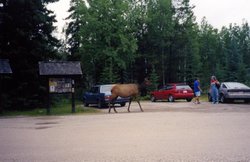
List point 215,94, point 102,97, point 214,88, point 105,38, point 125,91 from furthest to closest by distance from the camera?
point 105,38 → point 102,97 → point 215,94 → point 214,88 → point 125,91

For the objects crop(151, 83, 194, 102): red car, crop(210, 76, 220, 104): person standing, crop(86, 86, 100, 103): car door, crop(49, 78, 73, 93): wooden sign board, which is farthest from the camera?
crop(151, 83, 194, 102): red car

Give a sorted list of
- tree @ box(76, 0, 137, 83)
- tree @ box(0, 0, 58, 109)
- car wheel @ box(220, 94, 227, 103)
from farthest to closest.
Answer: tree @ box(76, 0, 137, 83)
car wheel @ box(220, 94, 227, 103)
tree @ box(0, 0, 58, 109)

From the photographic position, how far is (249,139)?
11.0 m

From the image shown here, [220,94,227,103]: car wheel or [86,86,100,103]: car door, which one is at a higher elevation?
[86,86,100,103]: car door

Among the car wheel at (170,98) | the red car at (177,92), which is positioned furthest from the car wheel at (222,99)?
the car wheel at (170,98)

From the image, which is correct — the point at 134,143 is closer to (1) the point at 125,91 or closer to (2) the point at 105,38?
(1) the point at 125,91

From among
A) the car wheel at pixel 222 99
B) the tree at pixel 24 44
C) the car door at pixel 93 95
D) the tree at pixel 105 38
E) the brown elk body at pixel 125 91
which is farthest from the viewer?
the tree at pixel 105 38

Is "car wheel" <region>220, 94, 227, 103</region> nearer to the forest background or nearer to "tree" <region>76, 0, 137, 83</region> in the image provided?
the forest background

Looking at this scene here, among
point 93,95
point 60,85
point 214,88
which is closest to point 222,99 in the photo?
point 214,88

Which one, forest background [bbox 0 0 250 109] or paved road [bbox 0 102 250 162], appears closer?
paved road [bbox 0 102 250 162]

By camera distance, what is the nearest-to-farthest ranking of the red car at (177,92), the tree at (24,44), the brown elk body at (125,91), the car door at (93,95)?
1. the brown elk body at (125,91)
2. the tree at (24,44)
3. the car door at (93,95)
4. the red car at (177,92)

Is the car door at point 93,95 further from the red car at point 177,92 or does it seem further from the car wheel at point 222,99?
the car wheel at point 222,99

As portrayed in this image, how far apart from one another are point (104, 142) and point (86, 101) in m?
22.2

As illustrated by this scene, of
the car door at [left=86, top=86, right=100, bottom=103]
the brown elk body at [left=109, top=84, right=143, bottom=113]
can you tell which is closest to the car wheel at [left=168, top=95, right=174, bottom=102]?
the car door at [left=86, top=86, right=100, bottom=103]
